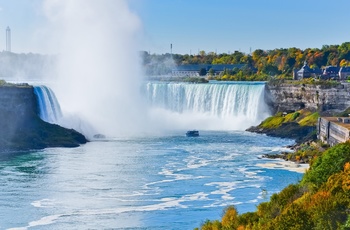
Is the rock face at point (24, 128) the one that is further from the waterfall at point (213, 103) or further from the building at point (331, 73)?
A: the building at point (331, 73)

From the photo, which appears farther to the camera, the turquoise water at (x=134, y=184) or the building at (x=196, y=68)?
the building at (x=196, y=68)

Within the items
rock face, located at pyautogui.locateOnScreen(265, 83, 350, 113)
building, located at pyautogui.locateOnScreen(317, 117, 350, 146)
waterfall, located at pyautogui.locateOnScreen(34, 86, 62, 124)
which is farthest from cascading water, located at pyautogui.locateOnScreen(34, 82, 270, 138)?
building, located at pyautogui.locateOnScreen(317, 117, 350, 146)

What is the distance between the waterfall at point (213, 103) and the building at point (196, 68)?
1218 inches

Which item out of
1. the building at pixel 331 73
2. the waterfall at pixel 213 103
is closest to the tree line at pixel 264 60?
the building at pixel 331 73

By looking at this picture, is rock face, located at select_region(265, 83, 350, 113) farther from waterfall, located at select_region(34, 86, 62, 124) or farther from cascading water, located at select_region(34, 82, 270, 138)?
waterfall, located at select_region(34, 86, 62, 124)

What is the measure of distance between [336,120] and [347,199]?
82.8ft

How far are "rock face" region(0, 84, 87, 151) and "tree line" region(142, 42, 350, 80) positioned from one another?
34484 millimetres

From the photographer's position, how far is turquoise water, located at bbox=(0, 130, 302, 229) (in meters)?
25.0

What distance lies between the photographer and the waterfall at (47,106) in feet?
164

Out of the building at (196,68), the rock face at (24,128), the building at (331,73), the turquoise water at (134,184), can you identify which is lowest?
the turquoise water at (134,184)

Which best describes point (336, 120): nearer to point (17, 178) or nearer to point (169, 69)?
point (17, 178)

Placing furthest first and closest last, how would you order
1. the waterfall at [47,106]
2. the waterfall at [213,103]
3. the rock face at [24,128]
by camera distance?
the waterfall at [213,103] → the waterfall at [47,106] → the rock face at [24,128]

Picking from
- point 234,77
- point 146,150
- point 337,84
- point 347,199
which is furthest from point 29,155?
point 234,77

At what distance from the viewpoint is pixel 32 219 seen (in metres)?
24.8
